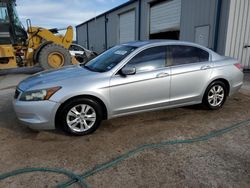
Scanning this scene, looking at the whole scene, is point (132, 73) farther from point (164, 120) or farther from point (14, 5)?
point (14, 5)

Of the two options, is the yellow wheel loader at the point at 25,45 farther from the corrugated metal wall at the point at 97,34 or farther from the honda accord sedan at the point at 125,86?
the corrugated metal wall at the point at 97,34

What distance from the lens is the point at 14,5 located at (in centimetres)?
1118

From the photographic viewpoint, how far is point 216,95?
5.00m

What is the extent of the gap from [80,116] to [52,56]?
7.53 meters

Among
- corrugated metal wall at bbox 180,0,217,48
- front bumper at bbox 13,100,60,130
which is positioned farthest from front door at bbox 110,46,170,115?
corrugated metal wall at bbox 180,0,217,48

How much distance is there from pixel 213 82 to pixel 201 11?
7.43 metres

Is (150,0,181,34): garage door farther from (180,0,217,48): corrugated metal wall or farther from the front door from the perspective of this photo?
the front door

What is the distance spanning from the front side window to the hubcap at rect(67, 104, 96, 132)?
1069 millimetres

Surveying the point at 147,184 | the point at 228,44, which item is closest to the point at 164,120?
the point at 147,184

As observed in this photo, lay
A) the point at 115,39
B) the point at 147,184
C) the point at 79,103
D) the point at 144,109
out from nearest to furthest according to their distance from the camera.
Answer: the point at 147,184, the point at 79,103, the point at 144,109, the point at 115,39

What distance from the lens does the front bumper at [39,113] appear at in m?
3.64

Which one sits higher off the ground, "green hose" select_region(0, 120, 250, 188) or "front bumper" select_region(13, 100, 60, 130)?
"front bumper" select_region(13, 100, 60, 130)

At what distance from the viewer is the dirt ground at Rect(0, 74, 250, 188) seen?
2.77m

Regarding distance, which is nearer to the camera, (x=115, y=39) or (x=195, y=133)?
(x=195, y=133)
